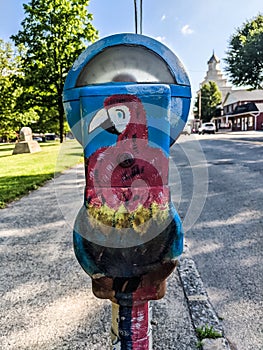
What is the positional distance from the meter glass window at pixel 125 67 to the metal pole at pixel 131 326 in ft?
2.57

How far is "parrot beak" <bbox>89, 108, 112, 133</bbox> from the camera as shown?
1.14m

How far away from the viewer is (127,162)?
117cm

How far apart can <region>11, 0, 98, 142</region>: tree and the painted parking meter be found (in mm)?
20537

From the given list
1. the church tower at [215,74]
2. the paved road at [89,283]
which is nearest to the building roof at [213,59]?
the church tower at [215,74]

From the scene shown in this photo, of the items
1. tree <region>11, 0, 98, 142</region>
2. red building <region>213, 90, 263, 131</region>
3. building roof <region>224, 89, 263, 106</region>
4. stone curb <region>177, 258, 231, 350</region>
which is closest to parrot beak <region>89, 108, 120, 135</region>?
stone curb <region>177, 258, 231, 350</region>

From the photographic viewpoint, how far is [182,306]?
219cm

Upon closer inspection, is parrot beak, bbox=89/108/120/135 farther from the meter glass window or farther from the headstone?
the headstone

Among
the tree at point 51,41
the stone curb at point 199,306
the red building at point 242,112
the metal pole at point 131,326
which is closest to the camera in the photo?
the metal pole at point 131,326

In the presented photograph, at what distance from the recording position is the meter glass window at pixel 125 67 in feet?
3.87

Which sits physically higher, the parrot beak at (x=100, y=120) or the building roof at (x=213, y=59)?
the building roof at (x=213, y=59)

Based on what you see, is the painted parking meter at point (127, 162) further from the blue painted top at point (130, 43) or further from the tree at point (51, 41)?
the tree at point (51, 41)

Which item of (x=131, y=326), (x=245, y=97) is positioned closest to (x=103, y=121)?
(x=131, y=326)

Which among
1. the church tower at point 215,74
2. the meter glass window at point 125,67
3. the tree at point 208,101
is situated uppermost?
the church tower at point 215,74

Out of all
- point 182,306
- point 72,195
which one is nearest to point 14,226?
point 72,195
